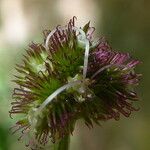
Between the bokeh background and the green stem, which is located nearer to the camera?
the green stem

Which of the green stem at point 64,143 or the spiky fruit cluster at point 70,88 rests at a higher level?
the spiky fruit cluster at point 70,88

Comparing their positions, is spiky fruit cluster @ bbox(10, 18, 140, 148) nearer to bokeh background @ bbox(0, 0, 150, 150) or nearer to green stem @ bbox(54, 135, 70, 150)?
green stem @ bbox(54, 135, 70, 150)

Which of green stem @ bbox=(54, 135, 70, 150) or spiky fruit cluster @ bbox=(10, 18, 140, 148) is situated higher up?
spiky fruit cluster @ bbox=(10, 18, 140, 148)

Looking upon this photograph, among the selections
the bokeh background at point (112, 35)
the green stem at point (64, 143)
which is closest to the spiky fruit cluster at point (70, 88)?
the green stem at point (64, 143)

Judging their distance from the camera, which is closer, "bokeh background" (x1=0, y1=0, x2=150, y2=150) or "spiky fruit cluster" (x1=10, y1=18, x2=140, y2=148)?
"spiky fruit cluster" (x1=10, y1=18, x2=140, y2=148)

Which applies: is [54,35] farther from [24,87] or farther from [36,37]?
[36,37]

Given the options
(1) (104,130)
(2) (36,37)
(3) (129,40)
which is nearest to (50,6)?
(2) (36,37)

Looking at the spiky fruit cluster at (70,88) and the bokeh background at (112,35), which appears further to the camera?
the bokeh background at (112,35)

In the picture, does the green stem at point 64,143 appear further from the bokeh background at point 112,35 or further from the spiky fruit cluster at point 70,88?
the bokeh background at point 112,35

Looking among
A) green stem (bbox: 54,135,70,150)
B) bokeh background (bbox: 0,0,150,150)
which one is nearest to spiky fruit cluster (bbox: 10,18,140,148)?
green stem (bbox: 54,135,70,150)
